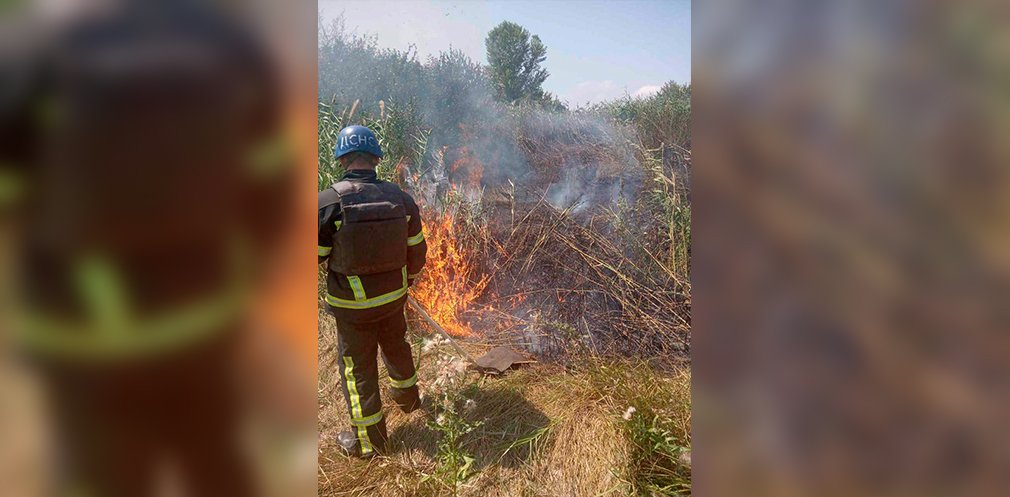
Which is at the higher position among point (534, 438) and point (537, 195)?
point (537, 195)

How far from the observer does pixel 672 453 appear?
2590mm

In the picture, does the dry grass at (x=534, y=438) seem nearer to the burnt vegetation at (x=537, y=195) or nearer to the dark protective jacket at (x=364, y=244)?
the burnt vegetation at (x=537, y=195)

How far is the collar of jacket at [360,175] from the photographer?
294cm

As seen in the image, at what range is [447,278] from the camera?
5340mm

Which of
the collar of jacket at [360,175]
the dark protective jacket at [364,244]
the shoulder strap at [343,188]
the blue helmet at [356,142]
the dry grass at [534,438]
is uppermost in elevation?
the blue helmet at [356,142]

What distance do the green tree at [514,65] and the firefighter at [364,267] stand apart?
5.76m

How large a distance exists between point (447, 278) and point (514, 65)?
5.94 metres

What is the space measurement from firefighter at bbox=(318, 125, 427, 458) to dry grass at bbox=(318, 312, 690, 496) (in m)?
0.24
